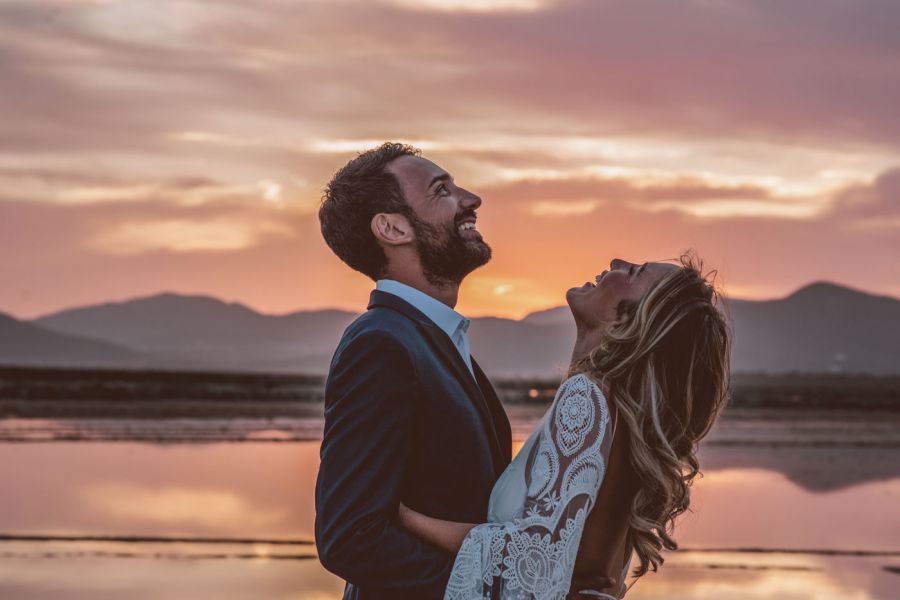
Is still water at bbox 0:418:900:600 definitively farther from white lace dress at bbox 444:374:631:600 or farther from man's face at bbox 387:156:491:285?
white lace dress at bbox 444:374:631:600

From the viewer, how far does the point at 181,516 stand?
14922 mm

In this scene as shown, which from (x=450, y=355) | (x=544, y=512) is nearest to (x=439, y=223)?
(x=450, y=355)

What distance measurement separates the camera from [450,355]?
3.36m

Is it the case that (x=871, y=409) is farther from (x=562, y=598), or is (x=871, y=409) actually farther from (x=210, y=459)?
(x=562, y=598)

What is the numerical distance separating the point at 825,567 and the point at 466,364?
994 centimetres

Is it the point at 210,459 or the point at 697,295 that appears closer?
the point at 697,295

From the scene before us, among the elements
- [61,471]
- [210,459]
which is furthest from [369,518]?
[210,459]

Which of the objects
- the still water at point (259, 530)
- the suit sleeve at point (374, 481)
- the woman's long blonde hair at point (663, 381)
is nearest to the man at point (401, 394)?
the suit sleeve at point (374, 481)

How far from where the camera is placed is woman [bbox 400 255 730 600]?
3133 mm

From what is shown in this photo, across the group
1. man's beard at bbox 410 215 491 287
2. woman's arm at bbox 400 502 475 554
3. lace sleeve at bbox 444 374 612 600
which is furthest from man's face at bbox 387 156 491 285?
woman's arm at bbox 400 502 475 554

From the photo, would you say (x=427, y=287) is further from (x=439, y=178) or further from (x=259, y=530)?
(x=259, y=530)

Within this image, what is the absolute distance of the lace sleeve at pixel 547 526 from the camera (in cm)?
311

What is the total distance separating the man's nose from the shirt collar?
288 mm

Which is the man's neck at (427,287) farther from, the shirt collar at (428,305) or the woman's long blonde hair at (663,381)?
the woman's long blonde hair at (663,381)
